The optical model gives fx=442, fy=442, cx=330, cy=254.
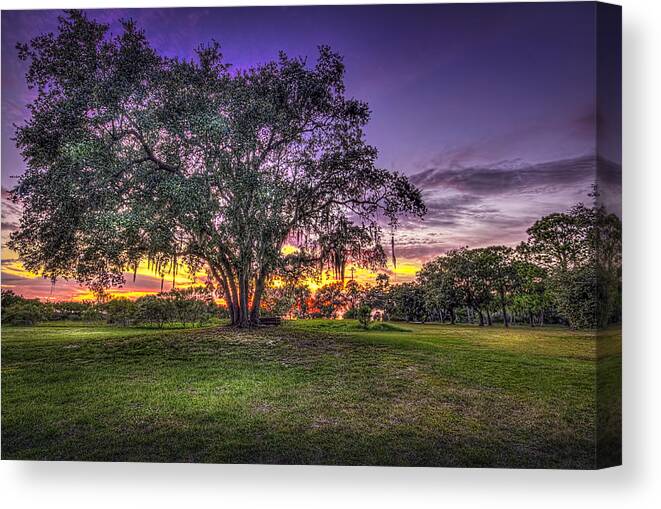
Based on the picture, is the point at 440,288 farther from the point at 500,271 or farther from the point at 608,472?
the point at 608,472

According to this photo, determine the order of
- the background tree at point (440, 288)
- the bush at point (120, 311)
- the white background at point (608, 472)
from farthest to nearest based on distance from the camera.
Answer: the bush at point (120, 311) < the background tree at point (440, 288) < the white background at point (608, 472)

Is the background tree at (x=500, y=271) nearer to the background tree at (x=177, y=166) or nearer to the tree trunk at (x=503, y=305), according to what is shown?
the tree trunk at (x=503, y=305)

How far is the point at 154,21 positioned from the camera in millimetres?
5414

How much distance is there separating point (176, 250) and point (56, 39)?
118 inches

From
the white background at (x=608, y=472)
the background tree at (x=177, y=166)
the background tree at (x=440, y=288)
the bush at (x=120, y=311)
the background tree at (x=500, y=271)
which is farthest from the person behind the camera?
the bush at (x=120, y=311)

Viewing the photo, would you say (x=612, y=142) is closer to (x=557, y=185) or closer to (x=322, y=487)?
(x=557, y=185)

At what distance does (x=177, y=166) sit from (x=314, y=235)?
1918 millimetres

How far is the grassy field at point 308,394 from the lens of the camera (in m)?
4.91

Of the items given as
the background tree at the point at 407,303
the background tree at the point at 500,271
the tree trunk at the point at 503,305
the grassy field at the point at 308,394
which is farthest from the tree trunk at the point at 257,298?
the tree trunk at the point at 503,305

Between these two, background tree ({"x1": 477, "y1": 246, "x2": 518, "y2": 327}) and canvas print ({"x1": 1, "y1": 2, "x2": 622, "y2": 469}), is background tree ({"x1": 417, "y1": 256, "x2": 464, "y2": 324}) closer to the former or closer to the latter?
canvas print ({"x1": 1, "y1": 2, "x2": 622, "y2": 469})

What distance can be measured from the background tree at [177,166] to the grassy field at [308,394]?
0.86m

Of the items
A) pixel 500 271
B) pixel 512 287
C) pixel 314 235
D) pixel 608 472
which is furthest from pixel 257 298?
pixel 608 472

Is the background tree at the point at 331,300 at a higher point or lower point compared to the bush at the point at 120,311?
higher

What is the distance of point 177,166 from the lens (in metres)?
5.53
